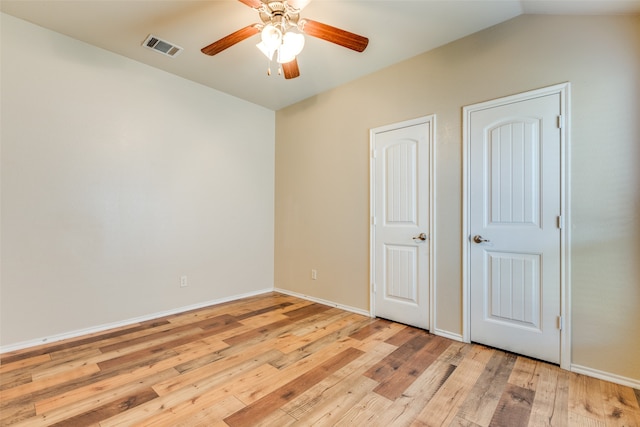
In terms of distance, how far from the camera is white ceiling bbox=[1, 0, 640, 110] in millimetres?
2227

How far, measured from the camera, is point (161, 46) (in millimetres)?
2822

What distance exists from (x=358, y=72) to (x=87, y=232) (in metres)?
3.31

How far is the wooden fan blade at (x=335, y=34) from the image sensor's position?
1.96 meters

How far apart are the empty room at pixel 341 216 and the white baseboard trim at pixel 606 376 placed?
0.8 inches

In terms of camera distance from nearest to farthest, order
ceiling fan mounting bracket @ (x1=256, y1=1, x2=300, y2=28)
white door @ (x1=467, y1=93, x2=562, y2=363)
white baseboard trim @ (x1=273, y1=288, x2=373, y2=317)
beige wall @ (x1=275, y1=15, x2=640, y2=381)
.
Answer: ceiling fan mounting bracket @ (x1=256, y1=1, x2=300, y2=28) → beige wall @ (x1=275, y1=15, x2=640, y2=381) → white door @ (x1=467, y1=93, x2=562, y2=363) → white baseboard trim @ (x1=273, y1=288, x2=373, y2=317)

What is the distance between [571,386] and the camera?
1.95 meters

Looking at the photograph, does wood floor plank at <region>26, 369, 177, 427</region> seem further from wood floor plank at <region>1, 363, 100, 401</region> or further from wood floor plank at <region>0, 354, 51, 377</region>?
wood floor plank at <region>0, 354, 51, 377</region>

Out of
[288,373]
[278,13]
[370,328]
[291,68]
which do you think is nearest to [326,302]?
[370,328]

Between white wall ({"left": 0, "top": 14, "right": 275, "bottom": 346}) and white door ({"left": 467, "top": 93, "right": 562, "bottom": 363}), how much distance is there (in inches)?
116

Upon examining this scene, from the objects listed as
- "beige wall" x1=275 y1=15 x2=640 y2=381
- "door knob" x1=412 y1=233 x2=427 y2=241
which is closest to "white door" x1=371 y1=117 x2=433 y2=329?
"door knob" x1=412 y1=233 x2=427 y2=241

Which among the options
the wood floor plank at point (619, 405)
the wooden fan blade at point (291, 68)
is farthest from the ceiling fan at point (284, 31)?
the wood floor plank at point (619, 405)

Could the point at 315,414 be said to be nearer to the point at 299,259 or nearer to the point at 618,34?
the point at 299,259

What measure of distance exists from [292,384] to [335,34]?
2.46 metres

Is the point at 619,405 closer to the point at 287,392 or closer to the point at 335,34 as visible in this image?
the point at 287,392
